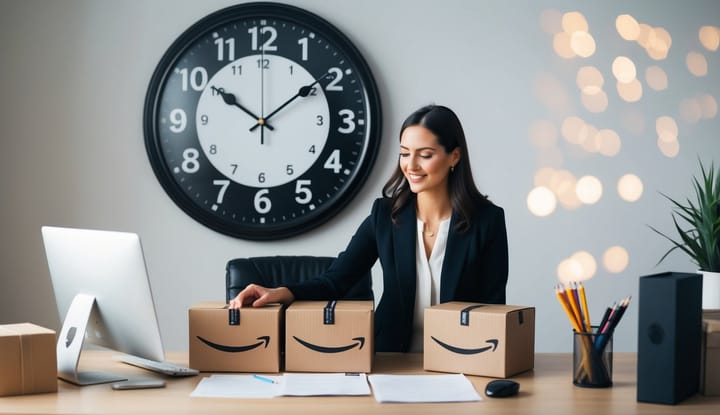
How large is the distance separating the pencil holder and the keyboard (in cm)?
85

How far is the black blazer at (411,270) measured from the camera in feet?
7.10

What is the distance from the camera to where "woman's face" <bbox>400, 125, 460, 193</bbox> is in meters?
2.12

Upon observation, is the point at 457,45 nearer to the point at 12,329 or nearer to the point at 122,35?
the point at 122,35

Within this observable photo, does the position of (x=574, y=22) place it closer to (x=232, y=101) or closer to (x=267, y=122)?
(x=267, y=122)

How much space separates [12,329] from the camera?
1.70m

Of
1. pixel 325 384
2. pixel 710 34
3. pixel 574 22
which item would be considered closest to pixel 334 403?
pixel 325 384

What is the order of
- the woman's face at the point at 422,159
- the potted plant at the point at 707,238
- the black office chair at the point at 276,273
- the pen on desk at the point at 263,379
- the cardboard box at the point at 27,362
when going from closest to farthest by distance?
the cardboard box at the point at 27,362 < the pen on desk at the point at 263,379 < the woman's face at the point at 422,159 < the black office chair at the point at 276,273 < the potted plant at the point at 707,238

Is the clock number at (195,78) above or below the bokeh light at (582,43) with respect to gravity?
below

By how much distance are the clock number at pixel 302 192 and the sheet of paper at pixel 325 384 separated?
1.50 m

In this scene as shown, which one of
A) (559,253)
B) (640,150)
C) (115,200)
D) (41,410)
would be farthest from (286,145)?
(41,410)

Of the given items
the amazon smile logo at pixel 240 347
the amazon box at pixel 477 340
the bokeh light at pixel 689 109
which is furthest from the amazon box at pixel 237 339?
the bokeh light at pixel 689 109

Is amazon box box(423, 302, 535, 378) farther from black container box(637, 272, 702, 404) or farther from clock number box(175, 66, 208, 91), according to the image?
clock number box(175, 66, 208, 91)

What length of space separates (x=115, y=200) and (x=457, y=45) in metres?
1.54

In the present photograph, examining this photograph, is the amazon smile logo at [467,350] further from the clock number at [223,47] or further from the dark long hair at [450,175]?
the clock number at [223,47]
